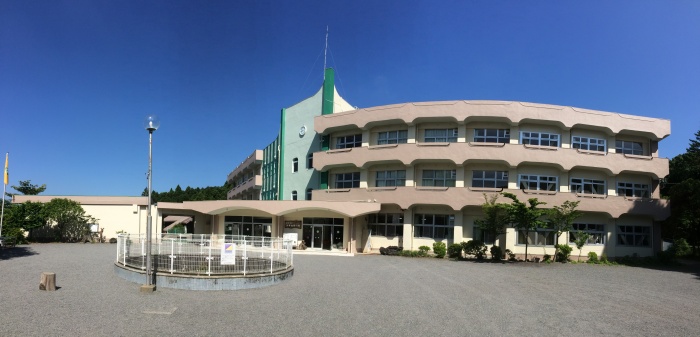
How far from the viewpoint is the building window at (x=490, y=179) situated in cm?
3033

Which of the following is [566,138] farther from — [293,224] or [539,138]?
[293,224]

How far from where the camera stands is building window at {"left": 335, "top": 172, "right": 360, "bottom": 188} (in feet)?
112

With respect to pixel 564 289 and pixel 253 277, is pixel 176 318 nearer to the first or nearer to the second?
pixel 253 277

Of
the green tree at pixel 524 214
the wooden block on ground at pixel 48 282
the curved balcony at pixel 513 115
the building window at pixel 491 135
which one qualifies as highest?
the curved balcony at pixel 513 115

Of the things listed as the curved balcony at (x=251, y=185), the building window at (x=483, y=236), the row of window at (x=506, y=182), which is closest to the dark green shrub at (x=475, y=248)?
the building window at (x=483, y=236)

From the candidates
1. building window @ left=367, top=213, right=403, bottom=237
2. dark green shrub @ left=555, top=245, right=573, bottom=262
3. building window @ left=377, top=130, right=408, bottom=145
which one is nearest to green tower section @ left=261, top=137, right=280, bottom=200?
building window @ left=367, top=213, right=403, bottom=237

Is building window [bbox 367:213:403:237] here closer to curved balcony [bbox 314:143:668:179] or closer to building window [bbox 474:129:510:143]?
curved balcony [bbox 314:143:668:179]

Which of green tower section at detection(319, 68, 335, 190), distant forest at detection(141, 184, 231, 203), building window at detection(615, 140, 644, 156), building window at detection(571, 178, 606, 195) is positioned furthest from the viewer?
distant forest at detection(141, 184, 231, 203)

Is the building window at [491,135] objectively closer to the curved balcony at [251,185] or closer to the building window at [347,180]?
the building window at [347,180]

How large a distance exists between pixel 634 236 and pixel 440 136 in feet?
52.4

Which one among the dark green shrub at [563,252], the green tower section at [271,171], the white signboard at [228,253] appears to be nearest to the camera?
the white signboard at [228,253]

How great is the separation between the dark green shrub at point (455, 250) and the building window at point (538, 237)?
4.90 metres

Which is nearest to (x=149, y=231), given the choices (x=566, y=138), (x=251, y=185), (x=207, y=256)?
(x=207, y=256)

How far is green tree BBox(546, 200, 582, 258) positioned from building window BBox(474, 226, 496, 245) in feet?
13.2
